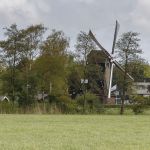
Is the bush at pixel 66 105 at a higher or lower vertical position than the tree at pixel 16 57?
lower

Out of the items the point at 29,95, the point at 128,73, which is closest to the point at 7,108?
the point at 29,95

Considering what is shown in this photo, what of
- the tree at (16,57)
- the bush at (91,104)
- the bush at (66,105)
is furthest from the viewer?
the tree at (16,57)

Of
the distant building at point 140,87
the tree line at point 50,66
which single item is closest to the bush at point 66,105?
the tree line at point 50,66

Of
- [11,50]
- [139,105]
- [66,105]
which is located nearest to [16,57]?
[11,50]

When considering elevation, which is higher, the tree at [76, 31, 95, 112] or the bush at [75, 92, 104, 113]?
the tree at [76, 31, 95, 112]

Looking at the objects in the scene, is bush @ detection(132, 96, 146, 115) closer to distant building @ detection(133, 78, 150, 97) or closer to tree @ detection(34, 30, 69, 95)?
distant building @ detection(133, 78, 150, 97)

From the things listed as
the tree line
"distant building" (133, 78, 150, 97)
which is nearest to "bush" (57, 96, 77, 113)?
the tree line

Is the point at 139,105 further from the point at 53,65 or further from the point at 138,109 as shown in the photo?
the point at 53,65

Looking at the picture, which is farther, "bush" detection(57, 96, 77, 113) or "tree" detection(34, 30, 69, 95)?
"tree" detection(34, 30, 69, 95)

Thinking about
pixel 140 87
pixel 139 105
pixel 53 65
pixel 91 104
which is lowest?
pixel 139 105

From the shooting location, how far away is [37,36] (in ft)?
217

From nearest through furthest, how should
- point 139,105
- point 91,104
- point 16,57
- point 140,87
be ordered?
point 139,105
point 91,104
point 16,57
point 140,87

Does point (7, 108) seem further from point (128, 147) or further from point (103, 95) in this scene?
point (128, 147)

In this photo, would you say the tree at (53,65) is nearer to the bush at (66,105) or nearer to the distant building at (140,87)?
the bush at (66,105)
